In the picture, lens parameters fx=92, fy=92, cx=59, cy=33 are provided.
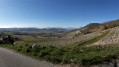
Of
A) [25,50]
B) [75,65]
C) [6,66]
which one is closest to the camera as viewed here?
[75,65]

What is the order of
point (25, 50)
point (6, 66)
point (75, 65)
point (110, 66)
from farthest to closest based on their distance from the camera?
point (25, 50), point (6, 66), point (75, 65), point (110, 66)

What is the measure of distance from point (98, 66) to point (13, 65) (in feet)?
17.6

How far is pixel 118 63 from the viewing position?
5.58m

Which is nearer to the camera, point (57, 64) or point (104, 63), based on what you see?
point (104, 63)

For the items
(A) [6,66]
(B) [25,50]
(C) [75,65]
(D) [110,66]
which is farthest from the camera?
(B) [25,50]

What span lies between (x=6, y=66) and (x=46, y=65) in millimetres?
2615

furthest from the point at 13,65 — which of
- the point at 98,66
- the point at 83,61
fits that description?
the point at 98,66

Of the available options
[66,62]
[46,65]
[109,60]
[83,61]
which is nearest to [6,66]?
[46,65]

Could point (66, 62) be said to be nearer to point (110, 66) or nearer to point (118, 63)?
point (110, 66)

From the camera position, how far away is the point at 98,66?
17.5 feet

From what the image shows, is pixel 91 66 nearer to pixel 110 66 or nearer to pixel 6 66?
pixel 110 66

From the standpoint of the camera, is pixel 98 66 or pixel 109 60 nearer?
pixel 98 66

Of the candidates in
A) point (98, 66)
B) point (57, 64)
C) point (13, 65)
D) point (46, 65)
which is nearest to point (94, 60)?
point (98, 66)

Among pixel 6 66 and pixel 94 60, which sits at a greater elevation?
pixel 94 60
